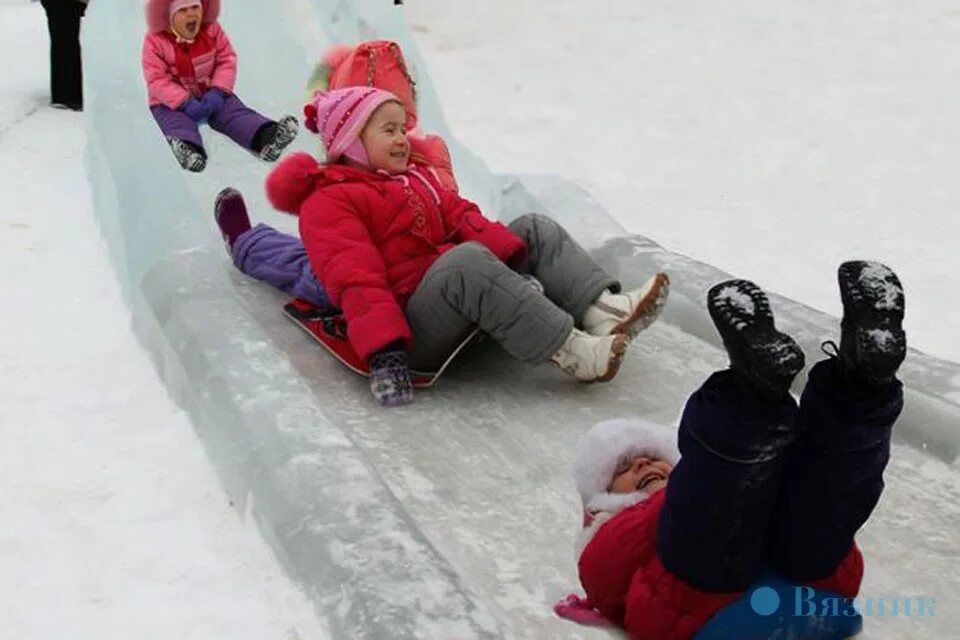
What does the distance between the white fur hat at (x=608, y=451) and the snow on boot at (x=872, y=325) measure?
385mm

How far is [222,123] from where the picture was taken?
13.4ft

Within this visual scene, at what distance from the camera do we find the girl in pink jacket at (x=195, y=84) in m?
3.99

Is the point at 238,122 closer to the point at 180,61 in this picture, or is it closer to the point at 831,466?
the point at 180,61

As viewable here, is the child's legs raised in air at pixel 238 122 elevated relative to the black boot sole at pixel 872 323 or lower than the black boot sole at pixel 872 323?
lower

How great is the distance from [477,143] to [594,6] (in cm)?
296

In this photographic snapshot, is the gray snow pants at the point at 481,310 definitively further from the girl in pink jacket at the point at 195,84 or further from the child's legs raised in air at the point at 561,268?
the girl in pink jacket at the point at 195,84

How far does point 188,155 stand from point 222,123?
268mm

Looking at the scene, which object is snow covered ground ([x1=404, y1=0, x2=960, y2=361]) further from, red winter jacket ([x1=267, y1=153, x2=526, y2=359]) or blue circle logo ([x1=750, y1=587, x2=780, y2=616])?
blue circle logo ([x1=750, y1=587, x2=780, y2=616])

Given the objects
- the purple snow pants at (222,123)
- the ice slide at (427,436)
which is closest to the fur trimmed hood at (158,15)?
the purple snow pants at (222,123)

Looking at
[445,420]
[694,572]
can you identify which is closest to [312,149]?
[445,420]

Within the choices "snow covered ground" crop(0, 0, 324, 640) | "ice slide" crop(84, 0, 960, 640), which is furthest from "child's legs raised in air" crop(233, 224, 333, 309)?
"snow covered ground" crop(0, 0, 324, 640)

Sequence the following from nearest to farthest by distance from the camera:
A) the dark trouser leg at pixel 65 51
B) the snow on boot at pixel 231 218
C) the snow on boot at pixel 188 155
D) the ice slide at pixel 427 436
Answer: the ice slide at pixel 427 436
the snow on boot at pixel 231 218
the snow on boot at pixel 188 155
the dark trouser leg at pixel 65 51

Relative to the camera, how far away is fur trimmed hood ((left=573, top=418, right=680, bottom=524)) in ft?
5.75

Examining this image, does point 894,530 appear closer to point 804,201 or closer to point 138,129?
point 138,129
